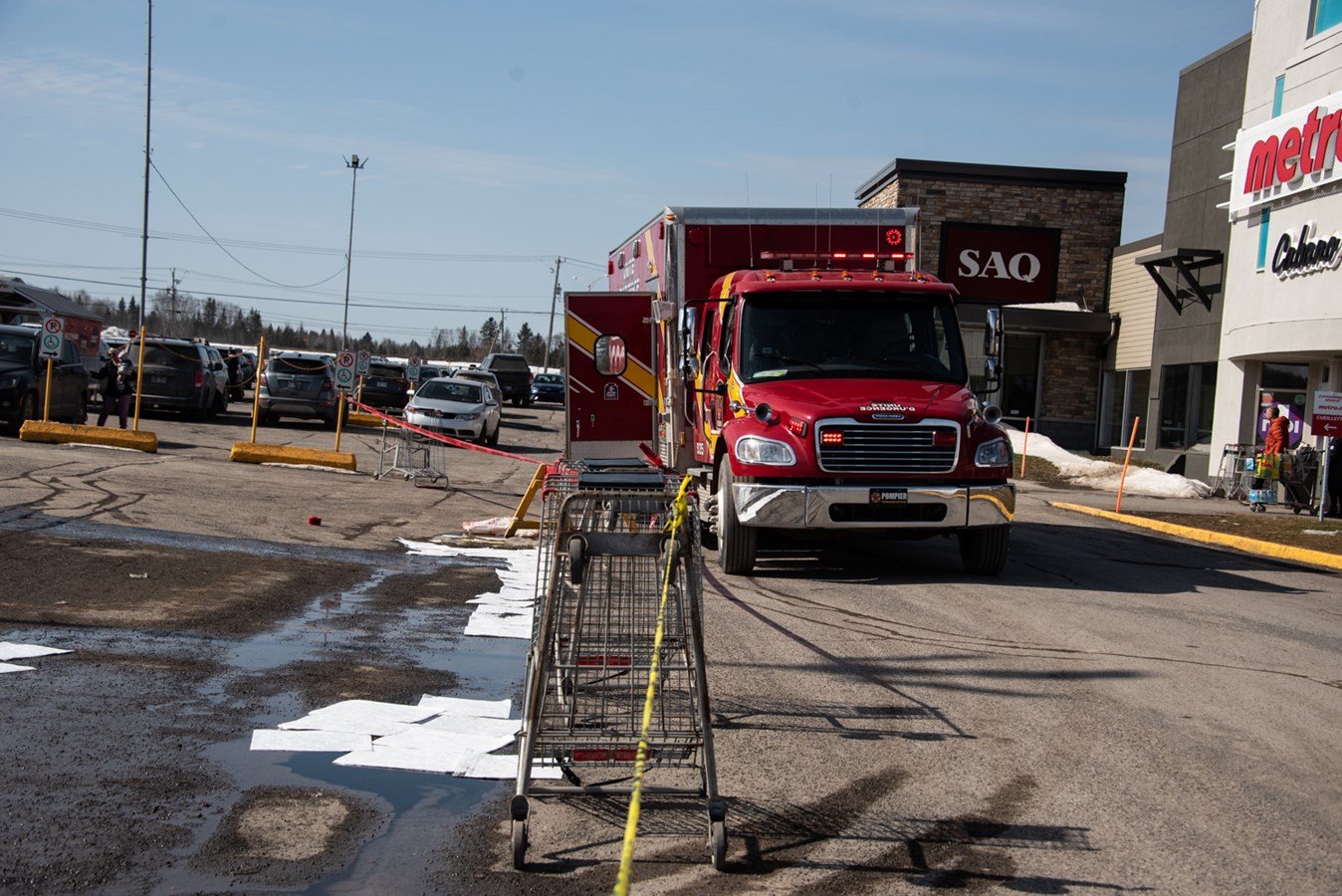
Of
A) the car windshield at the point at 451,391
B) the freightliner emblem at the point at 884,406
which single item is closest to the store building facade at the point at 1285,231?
the freightliner emblem at the point at 884,406

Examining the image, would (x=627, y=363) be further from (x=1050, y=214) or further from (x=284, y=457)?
(x=1050, y=214)

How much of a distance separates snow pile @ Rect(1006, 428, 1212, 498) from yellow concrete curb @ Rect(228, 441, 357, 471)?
35.6 ft

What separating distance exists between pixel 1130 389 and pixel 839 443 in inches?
1050

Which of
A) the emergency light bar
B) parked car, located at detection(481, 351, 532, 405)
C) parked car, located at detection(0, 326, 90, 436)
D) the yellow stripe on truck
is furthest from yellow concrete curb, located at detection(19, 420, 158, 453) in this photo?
parked car, located at detection(481, 351, 532, 405)

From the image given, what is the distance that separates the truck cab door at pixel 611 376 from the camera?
44.7 ft

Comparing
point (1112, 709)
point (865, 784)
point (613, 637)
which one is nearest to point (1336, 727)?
point (1112, 709)

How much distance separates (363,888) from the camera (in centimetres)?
401

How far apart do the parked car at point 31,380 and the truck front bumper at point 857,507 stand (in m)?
15.3

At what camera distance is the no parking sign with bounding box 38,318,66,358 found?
21.0 metres

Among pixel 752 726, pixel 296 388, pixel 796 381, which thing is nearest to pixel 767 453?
pixel 796 381

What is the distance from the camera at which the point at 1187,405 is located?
28.7m

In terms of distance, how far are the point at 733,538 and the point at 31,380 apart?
15.5m

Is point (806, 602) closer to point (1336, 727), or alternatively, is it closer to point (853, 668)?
point (853, 668)

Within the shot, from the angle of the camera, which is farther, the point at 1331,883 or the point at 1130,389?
the point at 1130,389
